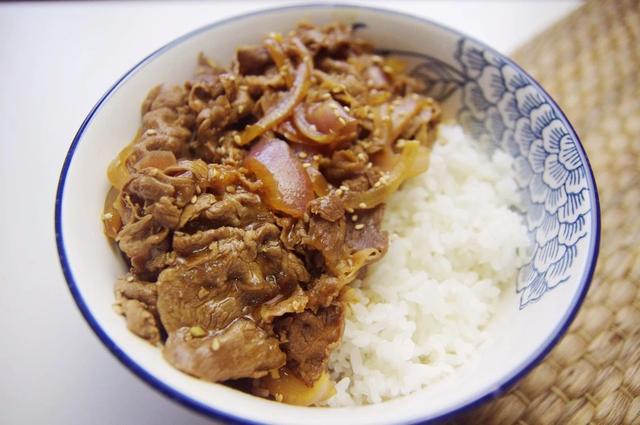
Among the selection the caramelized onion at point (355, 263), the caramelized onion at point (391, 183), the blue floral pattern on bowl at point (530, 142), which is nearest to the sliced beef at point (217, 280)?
the caramelized onion at point (355, 263)

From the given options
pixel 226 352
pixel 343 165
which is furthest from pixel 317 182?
pixel 226 352

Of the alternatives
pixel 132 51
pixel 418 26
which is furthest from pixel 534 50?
pixel 132 51

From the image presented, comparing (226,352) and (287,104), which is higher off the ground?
(287,104)

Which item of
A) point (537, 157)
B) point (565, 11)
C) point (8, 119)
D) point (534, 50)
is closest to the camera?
point (537, 157)

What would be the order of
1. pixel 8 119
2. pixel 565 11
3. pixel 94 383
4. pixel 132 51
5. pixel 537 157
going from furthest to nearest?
pixel 565 11, pixel 132 51, pixel 8 119, pixel 537 157, pixel 94 383

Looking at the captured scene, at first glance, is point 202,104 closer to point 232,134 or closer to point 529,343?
point 232,134

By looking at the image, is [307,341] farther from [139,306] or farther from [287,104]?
[287,104]

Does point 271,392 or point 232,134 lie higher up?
point 232,134
